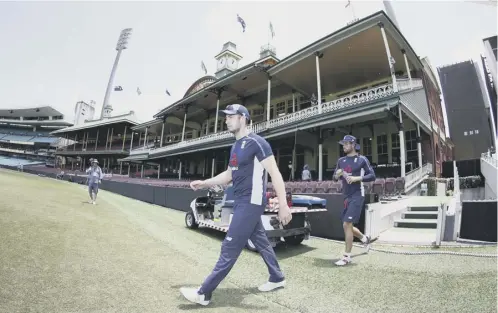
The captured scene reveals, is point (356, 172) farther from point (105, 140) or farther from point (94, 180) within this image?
point (105, 140)

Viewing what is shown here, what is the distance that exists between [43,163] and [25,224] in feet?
245

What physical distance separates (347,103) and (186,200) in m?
9.48

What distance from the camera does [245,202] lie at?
2.72 metres

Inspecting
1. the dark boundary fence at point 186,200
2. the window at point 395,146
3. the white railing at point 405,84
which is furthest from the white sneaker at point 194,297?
the window at point 395,146

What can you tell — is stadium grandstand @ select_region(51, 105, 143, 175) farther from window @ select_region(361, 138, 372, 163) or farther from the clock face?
window @ select_region(361, 138, 372, 163)

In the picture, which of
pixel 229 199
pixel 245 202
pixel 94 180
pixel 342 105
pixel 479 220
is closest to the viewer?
pixel 245 202

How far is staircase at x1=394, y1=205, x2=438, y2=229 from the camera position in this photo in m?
6.99

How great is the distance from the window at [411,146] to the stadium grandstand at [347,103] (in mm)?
56

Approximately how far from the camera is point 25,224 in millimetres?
5270

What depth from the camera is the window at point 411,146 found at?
16.7 m

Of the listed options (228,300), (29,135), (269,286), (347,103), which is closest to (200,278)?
(228,300)

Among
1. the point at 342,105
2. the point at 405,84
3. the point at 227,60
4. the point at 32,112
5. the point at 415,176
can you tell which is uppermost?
the point at 227,60

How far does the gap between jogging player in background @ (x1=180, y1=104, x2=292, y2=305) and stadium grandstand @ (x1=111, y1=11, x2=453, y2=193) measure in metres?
6.87

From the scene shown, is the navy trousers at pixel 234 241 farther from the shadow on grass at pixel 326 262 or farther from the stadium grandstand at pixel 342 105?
the stadium grandstand at pixel 342 105
